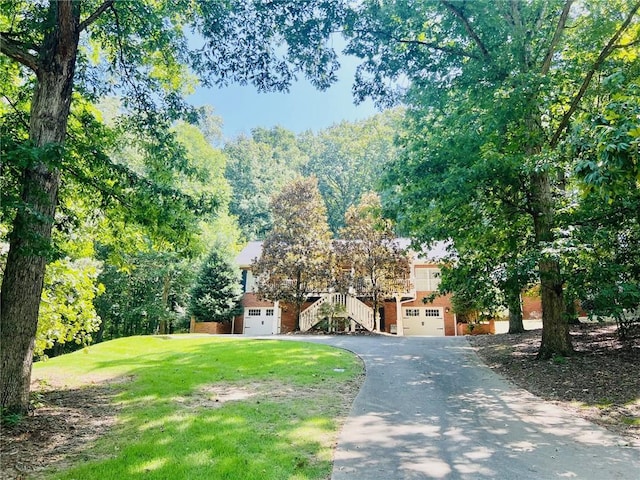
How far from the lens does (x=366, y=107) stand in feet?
38.0

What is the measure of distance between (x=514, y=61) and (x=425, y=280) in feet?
59.5

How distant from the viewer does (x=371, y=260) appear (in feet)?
70.6

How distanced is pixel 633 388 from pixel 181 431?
7.70 m

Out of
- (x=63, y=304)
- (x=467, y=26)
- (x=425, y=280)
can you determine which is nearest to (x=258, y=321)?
(x=425, y=280)

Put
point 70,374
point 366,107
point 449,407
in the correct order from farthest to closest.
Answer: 1. point 366,107
2. point 70,374
3. point 449,407

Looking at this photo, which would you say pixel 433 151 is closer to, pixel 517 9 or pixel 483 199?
pixel 483 199

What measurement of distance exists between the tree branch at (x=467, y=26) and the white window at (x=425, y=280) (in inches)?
690

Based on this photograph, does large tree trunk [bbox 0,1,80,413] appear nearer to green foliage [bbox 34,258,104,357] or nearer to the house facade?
green foliage [bbox 34,258,104,357]

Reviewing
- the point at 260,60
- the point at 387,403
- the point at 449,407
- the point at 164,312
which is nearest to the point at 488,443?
the point at 449,407

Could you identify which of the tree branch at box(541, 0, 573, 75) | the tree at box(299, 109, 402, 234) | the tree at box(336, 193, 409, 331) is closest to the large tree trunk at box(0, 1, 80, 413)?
the tree branch at box(541, 0, 573, 75)

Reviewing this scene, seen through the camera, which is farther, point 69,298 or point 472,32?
point 472,32

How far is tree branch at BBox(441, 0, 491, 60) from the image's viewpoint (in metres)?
9.24

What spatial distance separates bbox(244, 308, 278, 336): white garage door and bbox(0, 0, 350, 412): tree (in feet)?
59.2

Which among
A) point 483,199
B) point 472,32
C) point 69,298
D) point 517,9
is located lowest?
point 69,298
